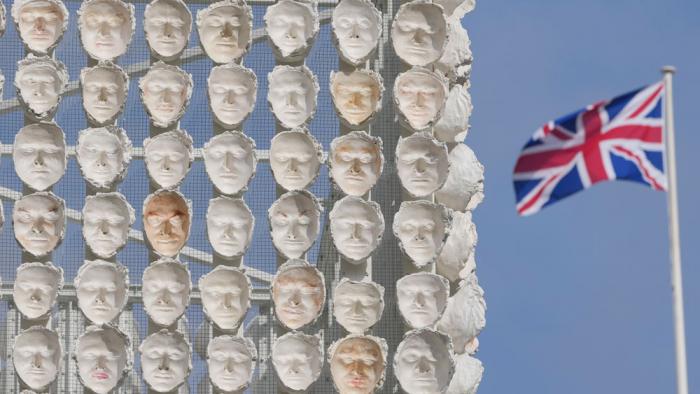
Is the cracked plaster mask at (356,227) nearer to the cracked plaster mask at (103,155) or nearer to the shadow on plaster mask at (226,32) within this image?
the shadow on plaster mask at (226,32)

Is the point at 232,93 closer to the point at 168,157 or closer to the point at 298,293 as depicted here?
the point at 168,157

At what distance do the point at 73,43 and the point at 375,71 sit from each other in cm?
559

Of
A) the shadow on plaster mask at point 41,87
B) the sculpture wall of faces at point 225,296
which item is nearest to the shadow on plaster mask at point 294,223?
the sculpture wall of faces at point 225,296

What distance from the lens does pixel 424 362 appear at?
2438 inches

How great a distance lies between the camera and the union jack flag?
52969 millimetres

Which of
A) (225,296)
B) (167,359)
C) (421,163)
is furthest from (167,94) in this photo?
(167,359)

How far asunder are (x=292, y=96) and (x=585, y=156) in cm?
1121

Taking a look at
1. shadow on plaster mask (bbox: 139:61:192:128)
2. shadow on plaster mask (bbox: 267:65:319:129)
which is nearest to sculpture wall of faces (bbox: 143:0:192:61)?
shadow on plaster mask (bbox: 139:61:192:128)

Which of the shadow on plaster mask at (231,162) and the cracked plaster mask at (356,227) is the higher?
the shadow on plaster mask at (231,162)

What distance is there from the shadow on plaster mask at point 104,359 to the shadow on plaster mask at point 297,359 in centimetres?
268

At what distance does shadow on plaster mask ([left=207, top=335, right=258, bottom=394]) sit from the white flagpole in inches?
450

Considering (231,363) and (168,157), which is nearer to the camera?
(231,363)

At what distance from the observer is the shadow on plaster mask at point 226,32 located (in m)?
63.6

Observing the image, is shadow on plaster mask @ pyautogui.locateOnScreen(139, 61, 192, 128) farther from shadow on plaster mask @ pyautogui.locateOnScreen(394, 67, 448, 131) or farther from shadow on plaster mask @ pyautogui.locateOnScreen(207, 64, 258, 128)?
shadow on plaster mask @ pyautogui.locateOnScreen(394, 67, 448, 131)
